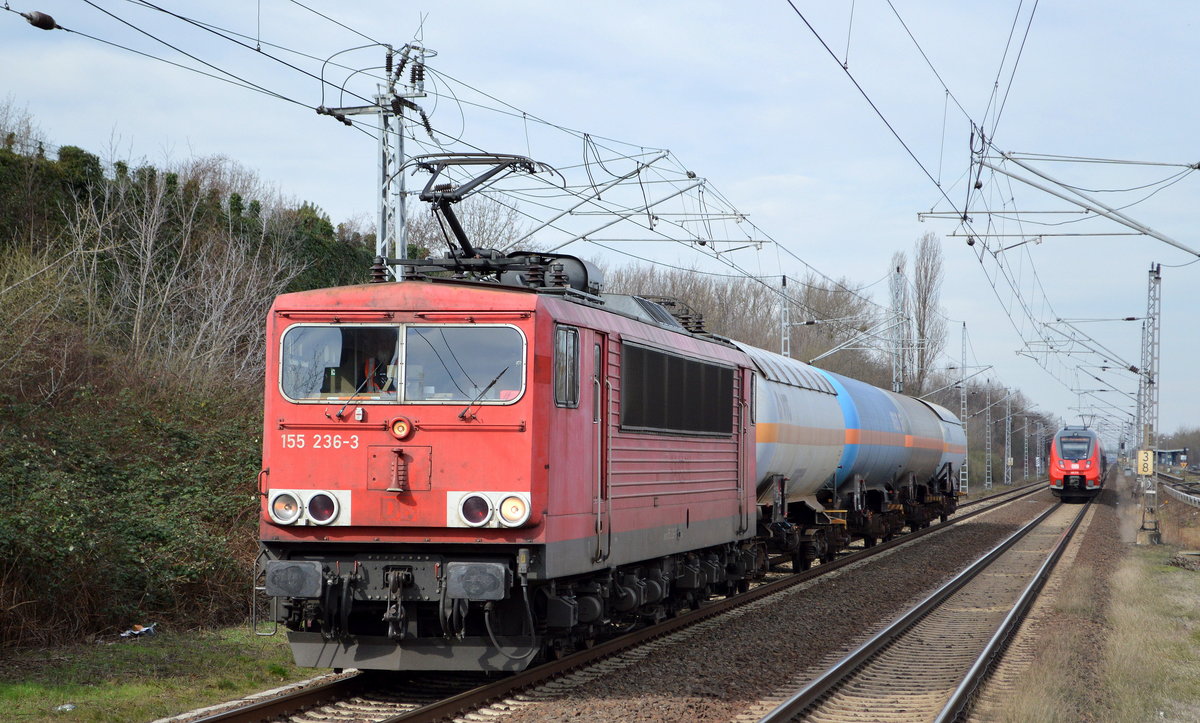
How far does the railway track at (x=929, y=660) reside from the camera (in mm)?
9648

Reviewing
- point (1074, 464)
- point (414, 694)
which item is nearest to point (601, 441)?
point (414, 694)

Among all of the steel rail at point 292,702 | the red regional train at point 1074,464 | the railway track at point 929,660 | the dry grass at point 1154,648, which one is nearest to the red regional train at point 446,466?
the steel rail at point 292,702

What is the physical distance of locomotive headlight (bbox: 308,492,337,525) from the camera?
30.0ft

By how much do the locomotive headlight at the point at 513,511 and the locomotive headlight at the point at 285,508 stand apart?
5.46ft

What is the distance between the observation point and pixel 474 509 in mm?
9047

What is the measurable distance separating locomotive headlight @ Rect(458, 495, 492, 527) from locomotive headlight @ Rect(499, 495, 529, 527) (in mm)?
114

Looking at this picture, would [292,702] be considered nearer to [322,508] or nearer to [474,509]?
[322,508]

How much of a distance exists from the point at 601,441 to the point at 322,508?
254 cm

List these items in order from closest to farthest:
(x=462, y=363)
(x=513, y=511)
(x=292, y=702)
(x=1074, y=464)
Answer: (x=292, y=702), (x=513, y=511), (x=462, y=363), (x=1074, y=464)

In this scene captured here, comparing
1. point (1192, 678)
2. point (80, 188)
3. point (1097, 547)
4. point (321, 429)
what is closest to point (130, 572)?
point (321, 429)

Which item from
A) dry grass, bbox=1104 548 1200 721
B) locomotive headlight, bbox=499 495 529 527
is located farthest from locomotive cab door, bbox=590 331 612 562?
dry grass, bbox=1104 548 1200 721

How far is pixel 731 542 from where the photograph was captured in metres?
15.2

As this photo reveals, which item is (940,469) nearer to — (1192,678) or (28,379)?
(1192,678)

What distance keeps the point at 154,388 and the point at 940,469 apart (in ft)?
76.2
